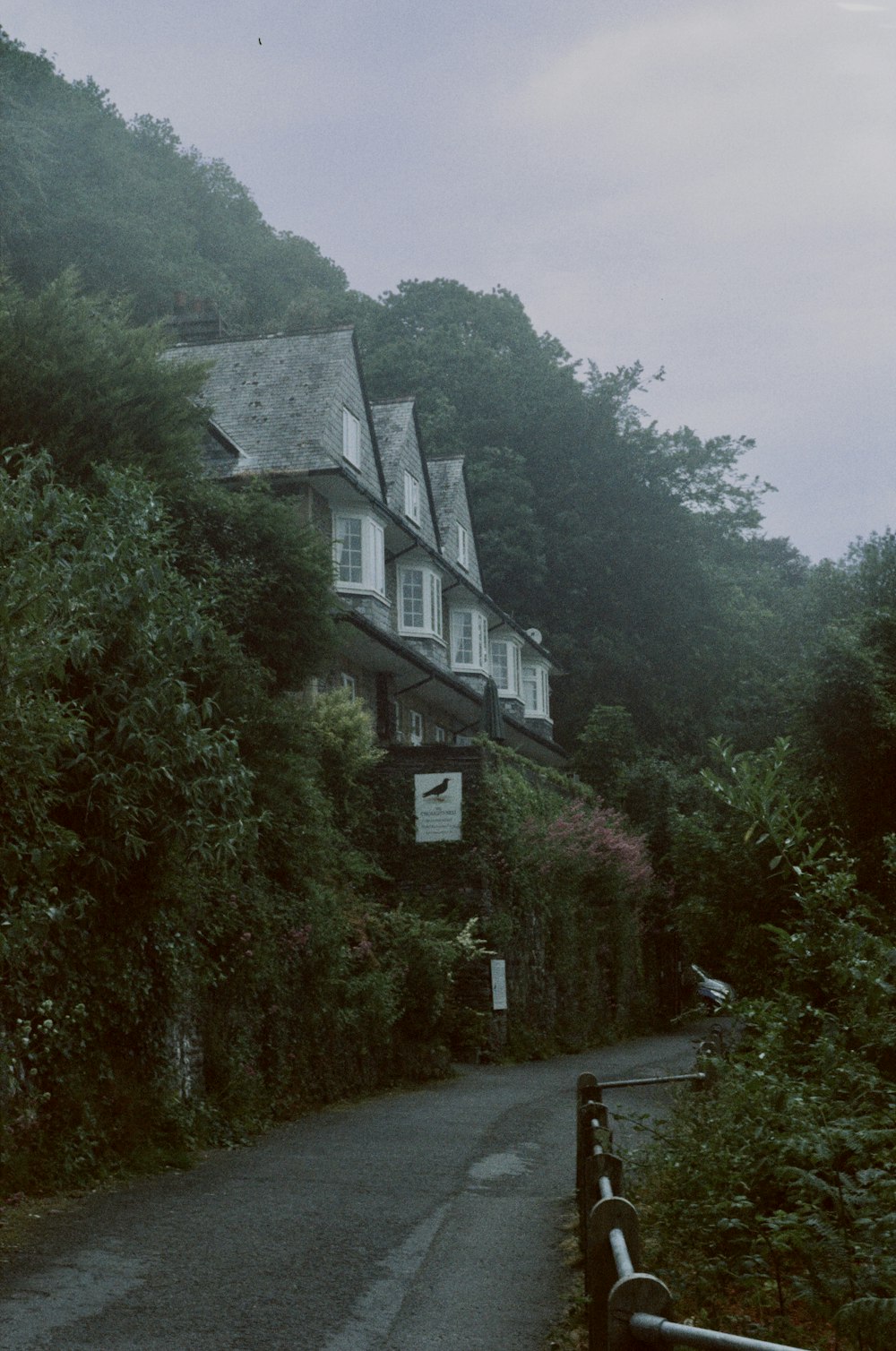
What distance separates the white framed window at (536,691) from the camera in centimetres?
5091

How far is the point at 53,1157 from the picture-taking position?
38.2 ft

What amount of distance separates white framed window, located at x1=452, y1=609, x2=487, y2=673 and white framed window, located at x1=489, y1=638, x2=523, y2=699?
116 inches

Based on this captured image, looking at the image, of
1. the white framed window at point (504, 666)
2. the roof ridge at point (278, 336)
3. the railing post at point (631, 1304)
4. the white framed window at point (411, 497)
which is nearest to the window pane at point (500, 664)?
the white framed window at point (504, 666)

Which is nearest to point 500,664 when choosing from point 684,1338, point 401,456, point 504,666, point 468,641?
point 504,666

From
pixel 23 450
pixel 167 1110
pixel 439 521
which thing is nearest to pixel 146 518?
pixel 23 450

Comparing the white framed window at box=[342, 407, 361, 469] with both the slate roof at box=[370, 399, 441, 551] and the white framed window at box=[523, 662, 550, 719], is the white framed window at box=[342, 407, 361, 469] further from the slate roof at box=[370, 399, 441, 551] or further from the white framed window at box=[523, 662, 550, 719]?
the white framed window at box=[523, 662, 550, 719]

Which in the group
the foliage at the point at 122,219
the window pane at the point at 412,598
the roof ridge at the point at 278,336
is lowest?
the window pane at the point at 412,598

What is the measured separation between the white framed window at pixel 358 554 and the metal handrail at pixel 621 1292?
25.7 m

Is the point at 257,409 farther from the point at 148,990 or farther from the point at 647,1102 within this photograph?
the point at 148,990

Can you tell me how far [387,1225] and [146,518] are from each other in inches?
296

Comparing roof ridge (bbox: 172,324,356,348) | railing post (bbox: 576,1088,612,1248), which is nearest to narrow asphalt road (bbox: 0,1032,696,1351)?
railing post (bbox: 576,1088,612,1248)

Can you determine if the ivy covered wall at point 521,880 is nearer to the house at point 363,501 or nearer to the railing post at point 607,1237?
the house at point 363,501

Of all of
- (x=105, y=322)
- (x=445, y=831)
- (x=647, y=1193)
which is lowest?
(x=647, y=1193)

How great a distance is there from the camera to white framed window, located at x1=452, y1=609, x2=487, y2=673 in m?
43.5
